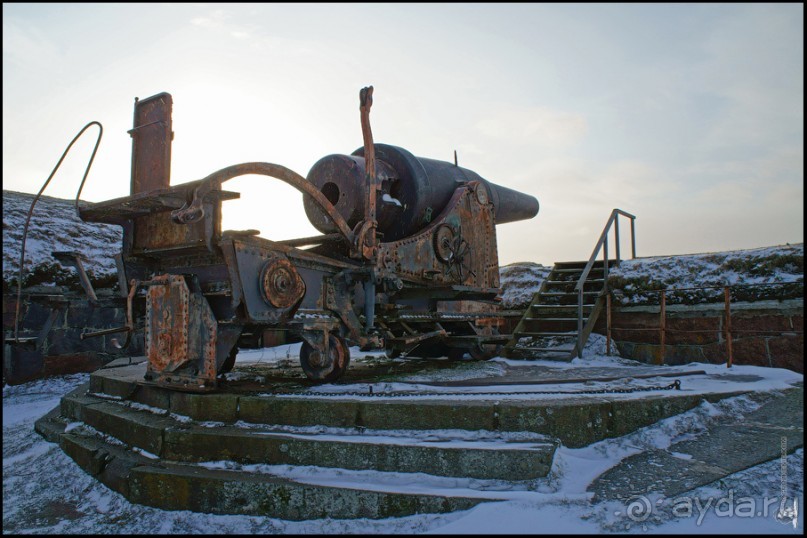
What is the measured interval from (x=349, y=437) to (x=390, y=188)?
3104 mm

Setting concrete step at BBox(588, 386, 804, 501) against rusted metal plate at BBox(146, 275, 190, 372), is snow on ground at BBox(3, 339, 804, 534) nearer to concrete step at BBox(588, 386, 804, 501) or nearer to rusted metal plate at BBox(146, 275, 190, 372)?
concrete step at BBox(588, 386, 804, 501)

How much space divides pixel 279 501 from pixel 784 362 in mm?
5868

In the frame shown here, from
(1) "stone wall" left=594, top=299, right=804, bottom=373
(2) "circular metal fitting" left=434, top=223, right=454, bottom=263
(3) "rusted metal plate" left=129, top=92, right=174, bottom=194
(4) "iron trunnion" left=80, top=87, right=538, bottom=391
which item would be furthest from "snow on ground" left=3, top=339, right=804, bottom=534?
(2) "circular metal fitting" left=434, top=223, right=454, bottom=263

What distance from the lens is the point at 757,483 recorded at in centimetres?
299

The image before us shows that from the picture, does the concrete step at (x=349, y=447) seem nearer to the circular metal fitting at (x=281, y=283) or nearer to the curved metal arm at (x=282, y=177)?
Answer: the circular metal fitting at (x=281, y=283)

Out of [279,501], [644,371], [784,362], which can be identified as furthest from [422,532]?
[784,362]

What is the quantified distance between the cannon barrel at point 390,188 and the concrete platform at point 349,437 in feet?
6.02

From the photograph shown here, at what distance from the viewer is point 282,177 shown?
14.1 feet

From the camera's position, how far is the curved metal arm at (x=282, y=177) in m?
3.94

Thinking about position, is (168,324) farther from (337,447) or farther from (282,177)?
(337,447)

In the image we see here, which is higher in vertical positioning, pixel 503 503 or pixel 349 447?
pixel 349 447

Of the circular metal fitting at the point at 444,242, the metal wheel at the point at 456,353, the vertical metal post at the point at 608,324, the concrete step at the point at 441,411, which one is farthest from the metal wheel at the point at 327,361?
the vertical metal post at the point at 608,324

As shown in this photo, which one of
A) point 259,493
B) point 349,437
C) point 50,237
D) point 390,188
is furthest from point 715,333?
point 50,237

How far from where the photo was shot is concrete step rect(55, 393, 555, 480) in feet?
10.3
